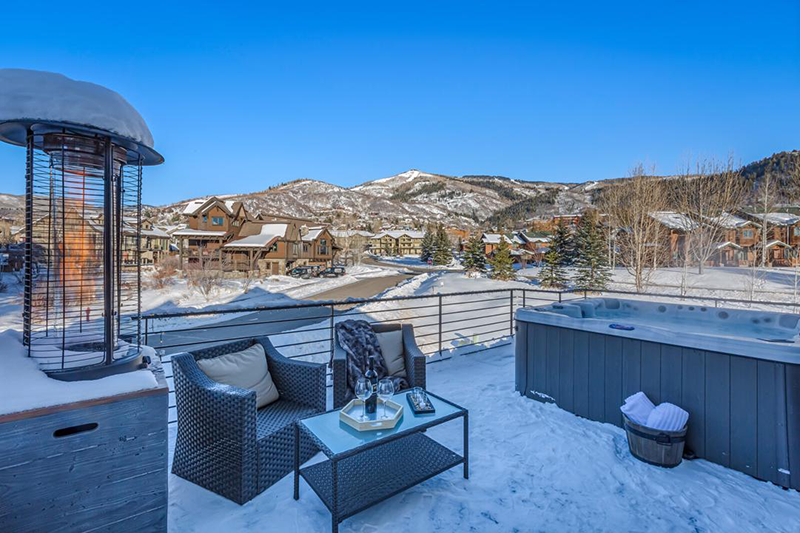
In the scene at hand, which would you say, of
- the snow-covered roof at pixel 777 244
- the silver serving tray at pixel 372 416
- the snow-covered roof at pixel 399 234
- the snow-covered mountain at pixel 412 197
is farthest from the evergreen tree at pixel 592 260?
the snow-covered mountain at pixel 412 197

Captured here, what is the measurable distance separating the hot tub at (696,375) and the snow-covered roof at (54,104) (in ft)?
11.3

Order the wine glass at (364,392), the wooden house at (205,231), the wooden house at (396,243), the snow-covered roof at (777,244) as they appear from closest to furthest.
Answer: the wine glass at (364,392) → the snow-covered roof at (777,244) → the wooden house at (205,231) → the wooden house at (396,243)

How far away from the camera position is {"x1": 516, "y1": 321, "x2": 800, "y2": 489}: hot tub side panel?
2.33 meters

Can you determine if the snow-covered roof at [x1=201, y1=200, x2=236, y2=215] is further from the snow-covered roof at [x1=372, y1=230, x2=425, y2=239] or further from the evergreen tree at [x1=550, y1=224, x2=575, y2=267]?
the snow-covered roof at [x1=372, y1=230, x2=425, y2=239]

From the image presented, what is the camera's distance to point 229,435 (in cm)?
203

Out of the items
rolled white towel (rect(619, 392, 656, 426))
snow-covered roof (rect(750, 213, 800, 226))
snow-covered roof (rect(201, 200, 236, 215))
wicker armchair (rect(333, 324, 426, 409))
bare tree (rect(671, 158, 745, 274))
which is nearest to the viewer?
rolled white towel (rect(619, 392, 656, 426))

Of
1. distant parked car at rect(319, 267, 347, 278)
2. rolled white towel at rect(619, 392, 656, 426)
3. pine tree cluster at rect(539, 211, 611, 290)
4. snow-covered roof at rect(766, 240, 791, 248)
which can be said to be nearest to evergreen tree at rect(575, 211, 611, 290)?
pine tree cluster at rect(539, 211, 611, 290)

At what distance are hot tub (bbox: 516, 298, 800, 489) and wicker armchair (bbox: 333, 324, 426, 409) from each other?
1.19 metres

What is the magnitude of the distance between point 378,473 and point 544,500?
0.96 m

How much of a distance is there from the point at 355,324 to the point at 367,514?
5.02 feet

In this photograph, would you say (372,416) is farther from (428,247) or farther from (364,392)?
(428,247)

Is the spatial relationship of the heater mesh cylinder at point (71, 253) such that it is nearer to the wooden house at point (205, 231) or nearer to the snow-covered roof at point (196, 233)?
the wooden house at point (205, 231)

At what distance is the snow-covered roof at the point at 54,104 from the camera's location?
1.47 meters

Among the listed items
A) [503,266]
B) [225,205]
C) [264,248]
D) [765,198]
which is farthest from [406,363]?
[225,205]
